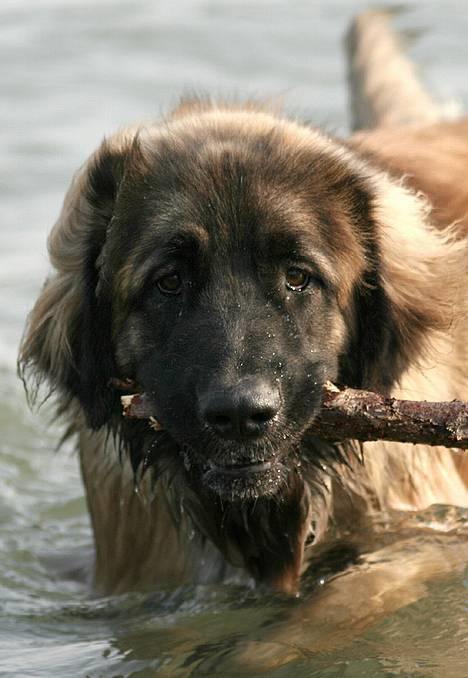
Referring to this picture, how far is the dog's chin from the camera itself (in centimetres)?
414

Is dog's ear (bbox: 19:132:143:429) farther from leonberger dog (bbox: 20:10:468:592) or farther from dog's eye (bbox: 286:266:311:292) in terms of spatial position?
dog's eye (bbox: 286:266:311:292)

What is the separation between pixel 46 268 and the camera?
364 inches

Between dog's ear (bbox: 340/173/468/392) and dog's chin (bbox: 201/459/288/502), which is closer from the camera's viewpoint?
dog's chin (bbox: 201/459/288/502)

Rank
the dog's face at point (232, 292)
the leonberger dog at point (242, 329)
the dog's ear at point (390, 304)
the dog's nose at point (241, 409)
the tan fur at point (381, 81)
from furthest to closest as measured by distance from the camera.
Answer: the tan fur at point (381, 81)
the dog's ear at point (390, 304)
the leonberger dog at point (242, 329)
the dog's face at point (232, 292)
the dog's nose at point (241, 409)

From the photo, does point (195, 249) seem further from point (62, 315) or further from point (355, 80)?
point (355, 80)

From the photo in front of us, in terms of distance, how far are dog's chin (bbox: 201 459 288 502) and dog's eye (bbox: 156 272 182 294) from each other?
1.85ft

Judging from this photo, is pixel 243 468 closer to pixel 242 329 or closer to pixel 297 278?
pixel 242 329

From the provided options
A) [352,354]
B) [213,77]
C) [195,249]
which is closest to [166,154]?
[195,249]

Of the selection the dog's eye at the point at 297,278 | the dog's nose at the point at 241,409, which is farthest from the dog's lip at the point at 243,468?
the dog's eye at the point at 297,278

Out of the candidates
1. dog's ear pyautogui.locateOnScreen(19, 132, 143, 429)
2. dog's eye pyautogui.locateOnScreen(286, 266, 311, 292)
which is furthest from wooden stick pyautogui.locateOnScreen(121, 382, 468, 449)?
dog's ear pyautogui.locateOnScreen(19, 132, 143, 429)

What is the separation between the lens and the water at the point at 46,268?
4344 mm

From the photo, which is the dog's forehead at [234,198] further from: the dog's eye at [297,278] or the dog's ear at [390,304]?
the dog's ear at [390,304]

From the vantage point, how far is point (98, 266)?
4.64 m

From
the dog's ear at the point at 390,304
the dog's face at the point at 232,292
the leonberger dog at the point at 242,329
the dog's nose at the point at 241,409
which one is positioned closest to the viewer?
the dog's nose at the point at 241,409
